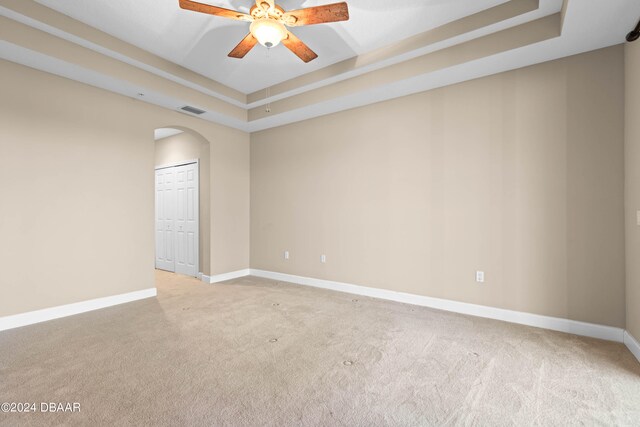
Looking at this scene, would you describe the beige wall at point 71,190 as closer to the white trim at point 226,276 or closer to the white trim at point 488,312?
the white trim at point 226,276

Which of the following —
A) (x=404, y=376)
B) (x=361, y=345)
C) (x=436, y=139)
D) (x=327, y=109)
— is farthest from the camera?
(x=327, y=109)

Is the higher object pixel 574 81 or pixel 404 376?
pixel 574 81

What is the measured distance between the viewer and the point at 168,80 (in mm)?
3984

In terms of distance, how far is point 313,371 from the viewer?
7.58 ft

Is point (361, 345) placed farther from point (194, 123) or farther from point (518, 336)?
point (194, 123)

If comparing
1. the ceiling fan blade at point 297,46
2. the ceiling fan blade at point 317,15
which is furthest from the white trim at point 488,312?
the ceiling fan blade at point 317,15

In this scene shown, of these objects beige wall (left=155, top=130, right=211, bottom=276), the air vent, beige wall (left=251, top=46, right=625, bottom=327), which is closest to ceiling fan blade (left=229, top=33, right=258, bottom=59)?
the air vent

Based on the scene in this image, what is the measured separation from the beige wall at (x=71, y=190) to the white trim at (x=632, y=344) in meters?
5.31

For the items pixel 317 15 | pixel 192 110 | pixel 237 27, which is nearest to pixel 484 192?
pixel 317 15

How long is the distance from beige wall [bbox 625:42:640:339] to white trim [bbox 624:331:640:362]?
45mm

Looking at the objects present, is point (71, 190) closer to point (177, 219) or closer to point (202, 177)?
point (202, 177)

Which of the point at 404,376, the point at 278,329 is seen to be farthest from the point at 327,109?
the point at 404,376

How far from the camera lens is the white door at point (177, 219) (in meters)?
5.58

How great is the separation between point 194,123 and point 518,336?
5099 millimetres
